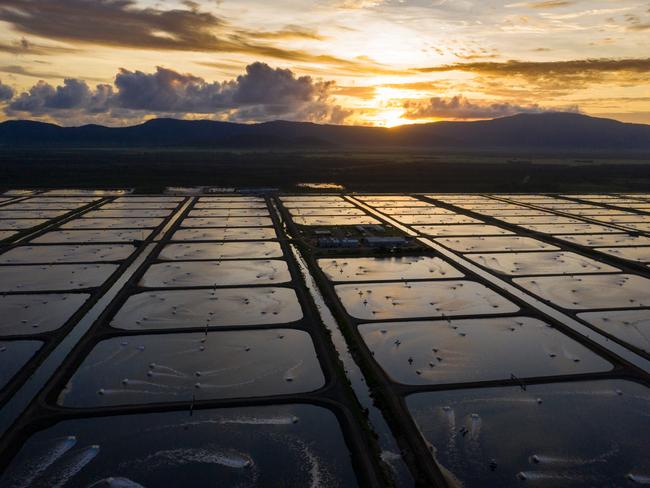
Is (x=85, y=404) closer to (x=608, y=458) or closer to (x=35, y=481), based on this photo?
(x=35, y=481)

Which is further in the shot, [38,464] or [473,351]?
[473,351]

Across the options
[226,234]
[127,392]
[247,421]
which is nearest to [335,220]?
[226,234]

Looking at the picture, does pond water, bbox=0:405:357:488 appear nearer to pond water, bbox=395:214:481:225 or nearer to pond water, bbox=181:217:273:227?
pond water, bbox=181:217:273:227

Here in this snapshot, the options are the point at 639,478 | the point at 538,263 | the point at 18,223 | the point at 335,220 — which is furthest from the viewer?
the point at 335,220

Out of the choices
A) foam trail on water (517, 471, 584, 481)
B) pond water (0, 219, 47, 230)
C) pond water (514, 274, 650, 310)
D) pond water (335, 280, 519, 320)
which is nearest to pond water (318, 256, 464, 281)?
pond water (335, 280, 519, 320)

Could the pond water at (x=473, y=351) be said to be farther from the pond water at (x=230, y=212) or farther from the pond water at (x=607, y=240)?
the pond water at (x=230, y=212)

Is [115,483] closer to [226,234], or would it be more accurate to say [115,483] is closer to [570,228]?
[226,234]
